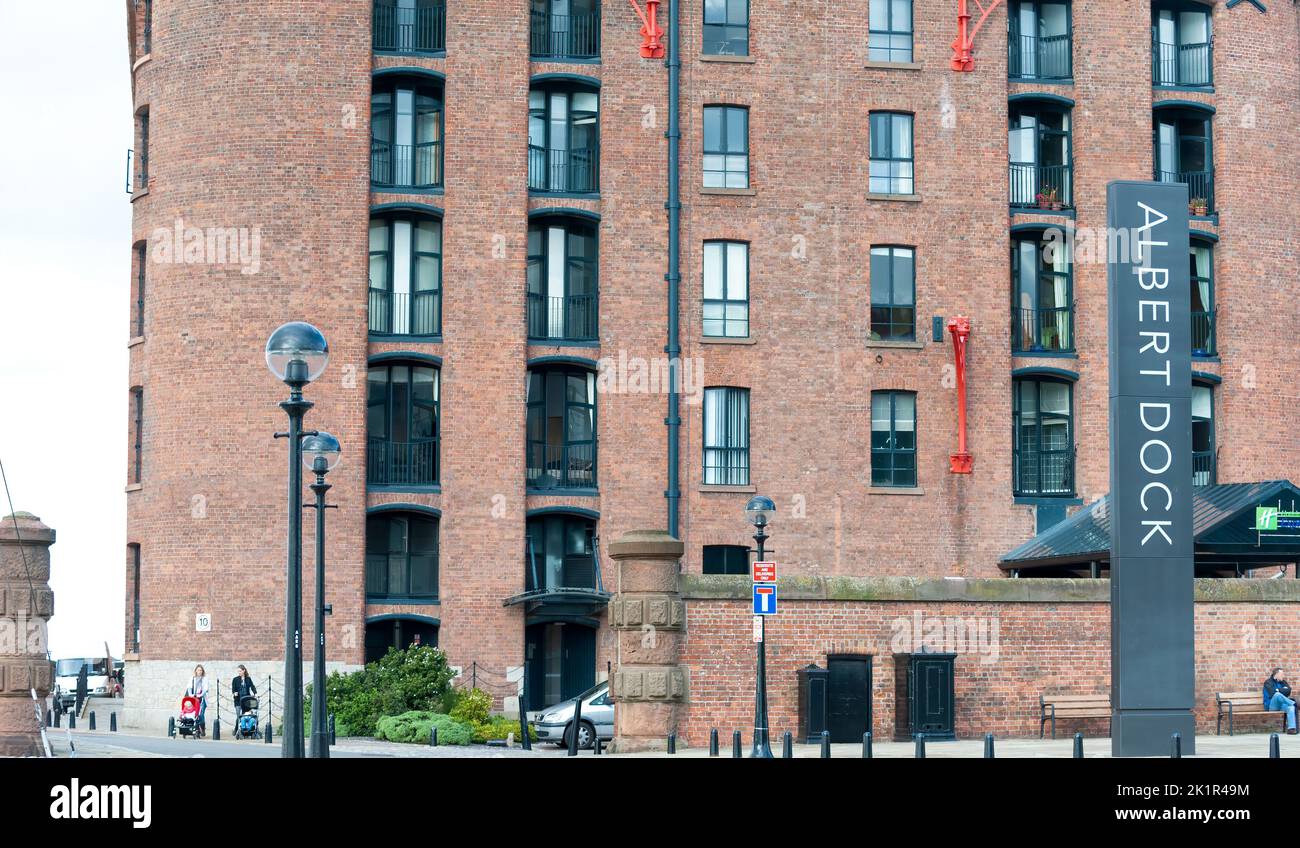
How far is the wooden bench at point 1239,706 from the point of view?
1186 inches

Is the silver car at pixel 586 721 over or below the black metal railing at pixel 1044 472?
below

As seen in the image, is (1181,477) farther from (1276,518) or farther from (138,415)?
(138,415)

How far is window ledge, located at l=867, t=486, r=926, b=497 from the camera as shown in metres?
43.8

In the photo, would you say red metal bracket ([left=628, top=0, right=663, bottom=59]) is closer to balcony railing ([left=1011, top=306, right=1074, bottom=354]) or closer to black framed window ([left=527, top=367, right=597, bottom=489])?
black framed window ([left=527, top=367, right=597, bottom=489])

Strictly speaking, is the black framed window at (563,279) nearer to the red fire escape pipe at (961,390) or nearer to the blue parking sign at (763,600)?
the red fire escape pipe at (961,390)

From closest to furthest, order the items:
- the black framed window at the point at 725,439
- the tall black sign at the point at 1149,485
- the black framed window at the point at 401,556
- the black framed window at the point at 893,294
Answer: the tall black sign at the point at 1149,485 → the black framed window at the point at 401,556 → the black framed window at the point at 725,439 → the black framed window at the point at 893,294

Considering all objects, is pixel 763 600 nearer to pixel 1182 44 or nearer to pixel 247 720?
pixel 247 720

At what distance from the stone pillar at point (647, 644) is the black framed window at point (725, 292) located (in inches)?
673

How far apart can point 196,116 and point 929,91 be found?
1775cm

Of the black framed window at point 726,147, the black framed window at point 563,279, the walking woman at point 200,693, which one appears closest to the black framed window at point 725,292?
the black framed window at point 726,147
